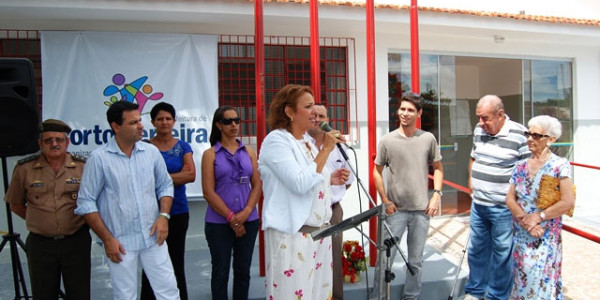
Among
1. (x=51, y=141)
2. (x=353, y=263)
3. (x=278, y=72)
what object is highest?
(x=278, y=72)

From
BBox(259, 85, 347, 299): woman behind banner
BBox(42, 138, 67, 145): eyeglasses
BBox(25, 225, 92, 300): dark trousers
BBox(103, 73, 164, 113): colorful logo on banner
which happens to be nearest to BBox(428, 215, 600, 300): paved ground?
→ BBox(259, 85, 347, 299): woman behind banner

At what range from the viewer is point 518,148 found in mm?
3686

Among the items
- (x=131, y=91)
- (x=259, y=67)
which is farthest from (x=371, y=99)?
(x=131, y=91)

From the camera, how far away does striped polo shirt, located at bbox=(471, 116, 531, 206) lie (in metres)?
3.68

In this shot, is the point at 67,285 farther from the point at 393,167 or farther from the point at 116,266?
the point at 393,167

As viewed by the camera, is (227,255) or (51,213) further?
(227,255)

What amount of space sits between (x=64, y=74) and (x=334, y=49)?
131 inches

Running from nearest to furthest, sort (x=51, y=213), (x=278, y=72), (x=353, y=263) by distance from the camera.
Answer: (x=51, y=213)
(x=353, y=263)
(x=278, y=72)

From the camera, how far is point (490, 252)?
12.9ft

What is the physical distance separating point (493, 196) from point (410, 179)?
0.73 m

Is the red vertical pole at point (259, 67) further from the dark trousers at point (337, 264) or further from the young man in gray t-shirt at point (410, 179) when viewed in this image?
the young man in gray t-shirt at point (410, 179)

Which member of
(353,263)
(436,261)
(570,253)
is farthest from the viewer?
Answer: (570,253)

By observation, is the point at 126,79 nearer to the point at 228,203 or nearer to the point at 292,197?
the point at 228,203

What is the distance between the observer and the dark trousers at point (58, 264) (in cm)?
299
